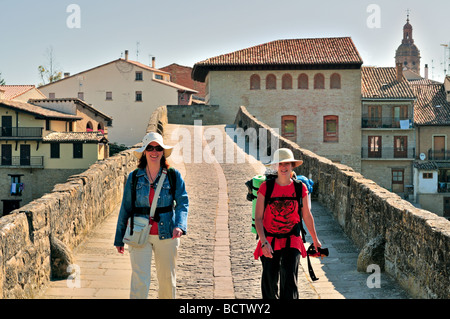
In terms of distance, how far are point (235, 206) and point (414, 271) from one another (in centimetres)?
589

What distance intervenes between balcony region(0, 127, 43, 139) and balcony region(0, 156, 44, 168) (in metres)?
1.82

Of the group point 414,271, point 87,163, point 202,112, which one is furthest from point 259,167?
point 87,163

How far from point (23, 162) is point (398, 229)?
4668cm

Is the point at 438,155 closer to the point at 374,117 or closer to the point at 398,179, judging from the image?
the point at 398,179

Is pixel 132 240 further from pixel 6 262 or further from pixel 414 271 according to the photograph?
pixel 414 271

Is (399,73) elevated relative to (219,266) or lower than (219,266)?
elevated

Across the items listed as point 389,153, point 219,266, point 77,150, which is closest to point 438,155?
point 389,153

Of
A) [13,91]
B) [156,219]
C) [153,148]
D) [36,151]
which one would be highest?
[13,91]

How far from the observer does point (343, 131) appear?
151ft

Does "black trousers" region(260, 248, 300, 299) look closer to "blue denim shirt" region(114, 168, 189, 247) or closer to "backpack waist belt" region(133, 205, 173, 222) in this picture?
"blue denim shirt" region(114, 168, 189, 247)

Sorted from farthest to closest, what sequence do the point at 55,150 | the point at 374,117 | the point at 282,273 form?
the point at 55,150
the point at 374,117
the point at 282,273

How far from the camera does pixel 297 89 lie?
44844 mm

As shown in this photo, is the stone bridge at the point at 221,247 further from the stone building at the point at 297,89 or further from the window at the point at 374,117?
the window at the point at 374,117

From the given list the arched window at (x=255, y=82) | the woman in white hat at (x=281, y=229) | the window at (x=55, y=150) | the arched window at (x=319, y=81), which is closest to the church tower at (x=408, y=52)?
the arched window at (x=319, y=81)
